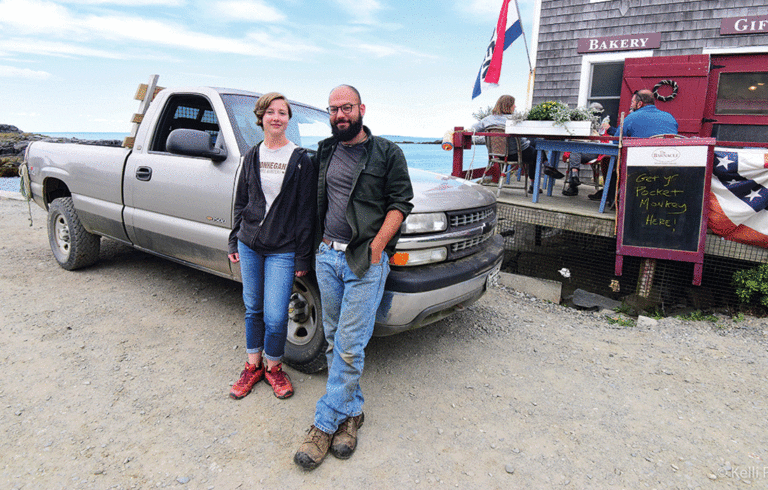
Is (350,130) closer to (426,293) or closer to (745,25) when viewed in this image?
(426,293)

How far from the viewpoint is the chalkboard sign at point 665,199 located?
15.5 feet

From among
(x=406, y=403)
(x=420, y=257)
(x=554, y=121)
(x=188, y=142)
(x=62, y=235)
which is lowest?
(x=406, y=403)

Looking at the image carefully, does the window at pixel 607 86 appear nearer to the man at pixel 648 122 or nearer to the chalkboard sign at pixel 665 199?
the man at pixel 648 122

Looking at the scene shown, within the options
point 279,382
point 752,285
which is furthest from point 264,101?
point 752,285

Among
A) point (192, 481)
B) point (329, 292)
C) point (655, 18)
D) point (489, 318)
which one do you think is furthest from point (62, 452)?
point (655, 18)

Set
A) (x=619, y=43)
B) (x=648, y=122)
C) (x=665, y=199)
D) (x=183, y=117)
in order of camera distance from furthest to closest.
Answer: (x=619, y=43)
(x=648, y=122)
(x=665, y=199)
(x=183, y=117)

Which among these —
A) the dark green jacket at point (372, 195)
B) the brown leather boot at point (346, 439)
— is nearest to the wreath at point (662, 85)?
the dark green jacket at point (372, 195)

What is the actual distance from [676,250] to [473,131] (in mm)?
3012

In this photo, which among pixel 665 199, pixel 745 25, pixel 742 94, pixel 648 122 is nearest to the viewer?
pixel 665 199

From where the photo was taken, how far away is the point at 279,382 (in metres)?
3.02

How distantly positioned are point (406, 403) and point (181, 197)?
2403 mm

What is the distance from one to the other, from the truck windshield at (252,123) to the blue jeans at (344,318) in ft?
4.77

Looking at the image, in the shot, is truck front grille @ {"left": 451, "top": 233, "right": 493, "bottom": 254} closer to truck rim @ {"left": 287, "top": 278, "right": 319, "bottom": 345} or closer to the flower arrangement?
truck rim @ {"left": 287, "top": 278, "right": 319, "bottom": 345}

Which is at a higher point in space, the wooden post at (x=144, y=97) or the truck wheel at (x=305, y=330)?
the wooden post at (x=144, y=97)
